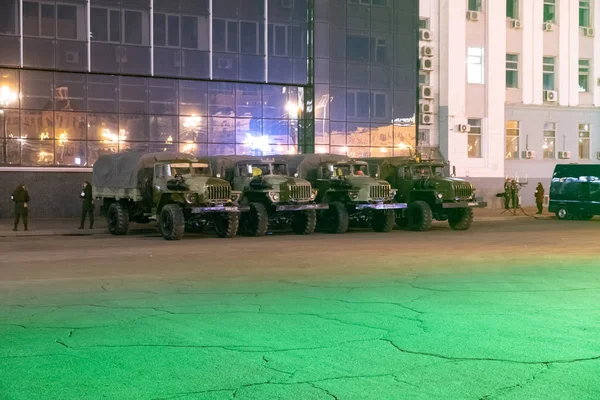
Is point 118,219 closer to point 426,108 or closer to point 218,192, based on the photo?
point 218,192

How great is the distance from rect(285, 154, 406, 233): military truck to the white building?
49.2 ft

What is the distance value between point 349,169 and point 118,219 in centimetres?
819

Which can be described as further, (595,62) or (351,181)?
(595,62)

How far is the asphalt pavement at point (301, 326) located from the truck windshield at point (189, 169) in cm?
674

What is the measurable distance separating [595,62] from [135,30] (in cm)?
2701

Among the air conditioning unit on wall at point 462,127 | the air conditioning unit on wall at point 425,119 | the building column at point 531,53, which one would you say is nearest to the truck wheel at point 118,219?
the air conditioning unit on wall at point 425,119

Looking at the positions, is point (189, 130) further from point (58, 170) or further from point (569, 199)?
point (569, 199)

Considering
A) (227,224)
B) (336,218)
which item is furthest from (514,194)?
(227,224)

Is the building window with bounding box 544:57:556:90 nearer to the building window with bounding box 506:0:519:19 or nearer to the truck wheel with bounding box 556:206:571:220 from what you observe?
the building window with bounding box 506:0:519:19

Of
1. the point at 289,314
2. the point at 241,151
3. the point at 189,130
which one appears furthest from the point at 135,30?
the point at 289,314

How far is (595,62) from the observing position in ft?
143

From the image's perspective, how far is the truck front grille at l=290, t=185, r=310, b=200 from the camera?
23234 millimetres

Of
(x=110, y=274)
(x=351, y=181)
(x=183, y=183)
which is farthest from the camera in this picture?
(x=351, y=181)

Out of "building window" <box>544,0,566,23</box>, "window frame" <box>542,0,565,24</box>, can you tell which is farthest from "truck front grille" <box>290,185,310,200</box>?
"building window" <box>544,0,566,23</box>
